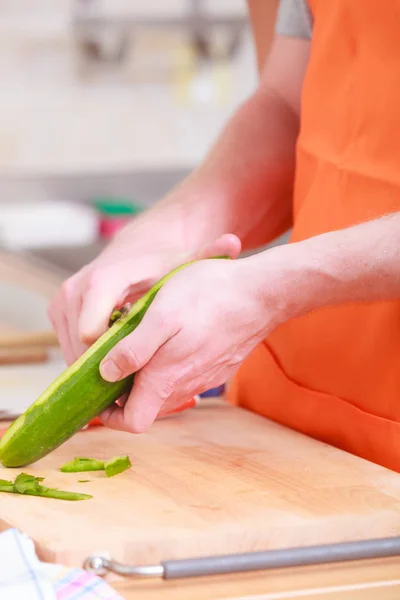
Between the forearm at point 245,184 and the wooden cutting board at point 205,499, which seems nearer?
the wooden cutting board at point 205,499

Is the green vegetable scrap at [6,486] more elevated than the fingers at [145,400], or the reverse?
the fingers at [145,400]

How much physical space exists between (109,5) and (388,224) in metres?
3.13

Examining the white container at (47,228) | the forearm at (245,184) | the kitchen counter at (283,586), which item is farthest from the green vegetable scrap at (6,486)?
the white container at (47,228)

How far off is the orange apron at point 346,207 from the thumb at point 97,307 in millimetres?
241

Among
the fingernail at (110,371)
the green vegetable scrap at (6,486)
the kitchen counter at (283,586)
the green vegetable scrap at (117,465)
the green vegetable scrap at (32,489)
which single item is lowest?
the green vegetable scrap at (117,465)

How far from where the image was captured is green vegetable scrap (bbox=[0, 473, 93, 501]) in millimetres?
1046

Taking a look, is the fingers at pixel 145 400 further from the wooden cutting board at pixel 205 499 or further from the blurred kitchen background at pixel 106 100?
the blurred kitchen background at pixel 106 100

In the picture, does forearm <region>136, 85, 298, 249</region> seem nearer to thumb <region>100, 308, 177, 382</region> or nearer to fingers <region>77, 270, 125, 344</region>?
fingers <region>77, 270, 125, 344</region>

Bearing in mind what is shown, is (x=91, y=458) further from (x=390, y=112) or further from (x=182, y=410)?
(x=390, y=112)

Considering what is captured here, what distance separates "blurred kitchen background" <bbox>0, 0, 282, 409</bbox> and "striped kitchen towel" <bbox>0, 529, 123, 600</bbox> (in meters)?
2.85

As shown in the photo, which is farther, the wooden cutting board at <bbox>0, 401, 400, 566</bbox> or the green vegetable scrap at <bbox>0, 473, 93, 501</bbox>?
the green vegetable scrap at <bbox>0, 473, 93, 501</bbox>

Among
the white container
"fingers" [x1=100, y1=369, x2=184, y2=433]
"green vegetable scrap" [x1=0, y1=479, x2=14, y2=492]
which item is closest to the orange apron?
"fingers" [x1=100, y1=369, x2=184, y2=433]

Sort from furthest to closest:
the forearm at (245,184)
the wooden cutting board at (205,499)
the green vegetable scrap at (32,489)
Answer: the forearm at (245,184), the green vegetable scrap at (32,489), the wooden cutting board at (205,499)

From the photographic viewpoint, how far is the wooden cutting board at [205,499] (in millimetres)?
931
